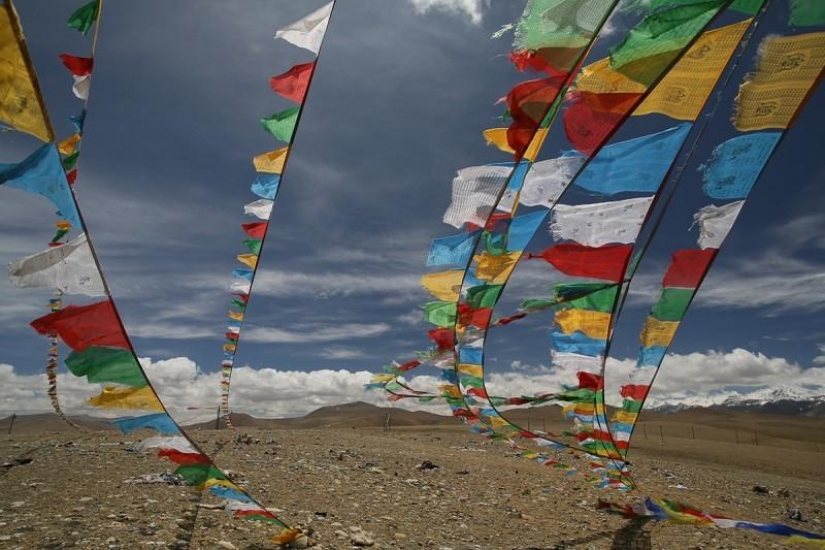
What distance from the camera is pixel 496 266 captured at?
7.80 m

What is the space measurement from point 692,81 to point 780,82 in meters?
0.81

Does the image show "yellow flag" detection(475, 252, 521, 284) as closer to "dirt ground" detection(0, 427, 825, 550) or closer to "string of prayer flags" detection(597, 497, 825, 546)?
"string of prayer flags" detection(597, 497, 825, 546)

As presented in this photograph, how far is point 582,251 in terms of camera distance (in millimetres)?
6086

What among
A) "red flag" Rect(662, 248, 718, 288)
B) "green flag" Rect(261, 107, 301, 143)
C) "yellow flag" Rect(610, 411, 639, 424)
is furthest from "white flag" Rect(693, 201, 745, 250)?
"green flag" Rect(261, 107, 301, 143)

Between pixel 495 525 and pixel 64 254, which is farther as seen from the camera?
pixel 495 525

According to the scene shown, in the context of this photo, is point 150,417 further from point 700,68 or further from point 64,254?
point 700,68

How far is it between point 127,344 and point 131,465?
8.05 m

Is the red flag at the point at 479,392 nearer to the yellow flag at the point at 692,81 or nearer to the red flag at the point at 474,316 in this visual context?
the red flag at the point at 474,316

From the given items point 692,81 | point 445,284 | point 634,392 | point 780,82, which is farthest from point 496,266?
point 780,82

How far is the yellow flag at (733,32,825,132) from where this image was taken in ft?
15.6

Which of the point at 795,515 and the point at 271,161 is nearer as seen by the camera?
the point at 271,161

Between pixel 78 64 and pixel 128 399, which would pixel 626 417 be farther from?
pixel 78 64

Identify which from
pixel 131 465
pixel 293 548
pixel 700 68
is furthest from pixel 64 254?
pixel 131 465

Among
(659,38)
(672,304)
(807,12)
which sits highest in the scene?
(807,12)
